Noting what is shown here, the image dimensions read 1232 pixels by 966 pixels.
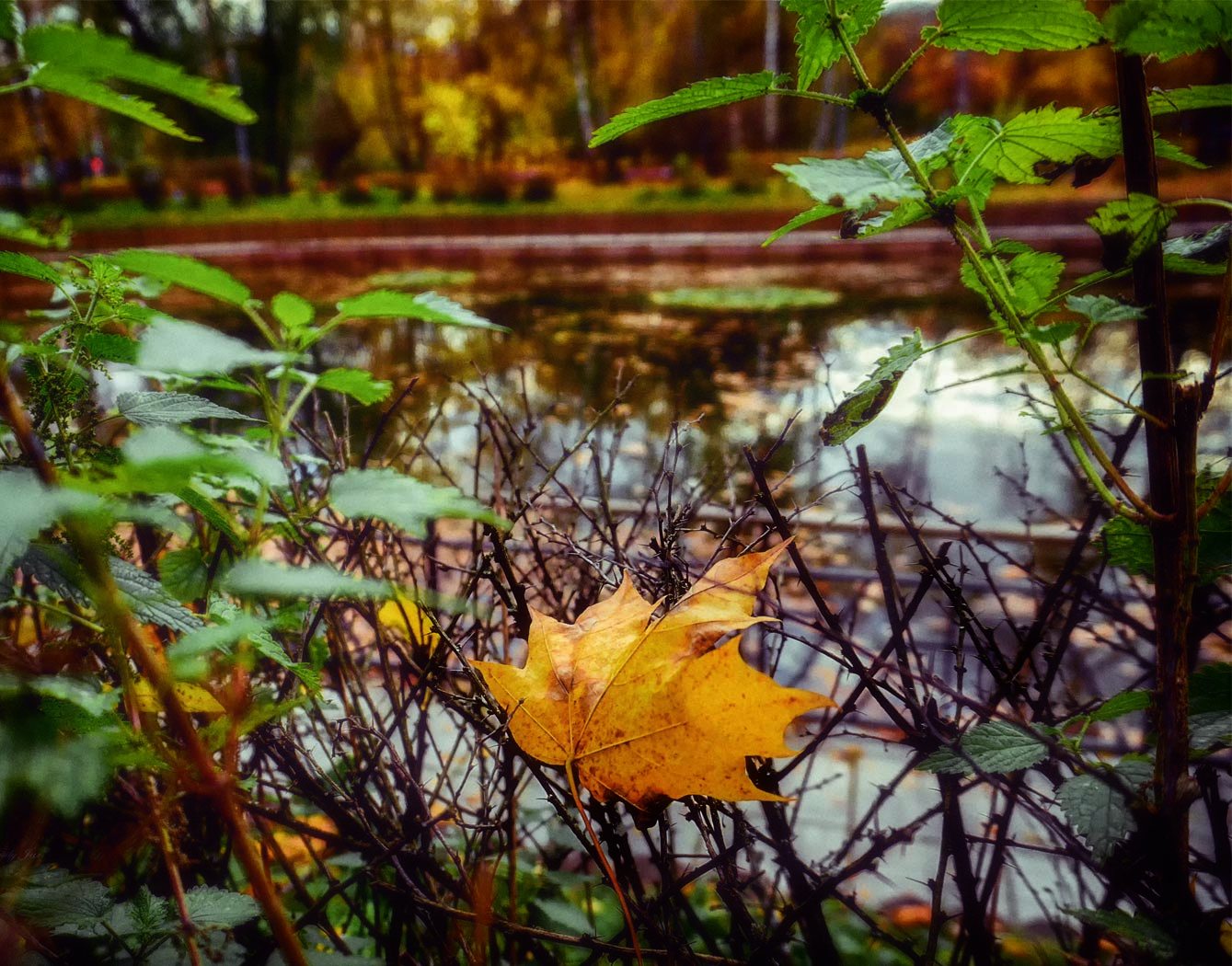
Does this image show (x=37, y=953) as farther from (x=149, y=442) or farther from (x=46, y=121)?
(x=46, y=121)

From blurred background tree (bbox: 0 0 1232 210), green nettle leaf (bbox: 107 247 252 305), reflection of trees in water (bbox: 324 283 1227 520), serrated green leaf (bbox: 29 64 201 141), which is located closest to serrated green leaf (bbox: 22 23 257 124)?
serrated green leaf (bbox: 29 64 201 141)

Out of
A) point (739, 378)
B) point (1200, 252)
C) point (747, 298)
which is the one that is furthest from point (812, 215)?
point (747, 298)

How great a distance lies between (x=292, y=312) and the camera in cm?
73

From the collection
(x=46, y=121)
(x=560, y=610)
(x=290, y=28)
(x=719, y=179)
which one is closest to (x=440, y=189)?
(x=290, y=28)

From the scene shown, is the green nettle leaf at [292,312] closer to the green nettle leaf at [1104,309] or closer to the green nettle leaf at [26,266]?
the green nettle leaf at [26,266]

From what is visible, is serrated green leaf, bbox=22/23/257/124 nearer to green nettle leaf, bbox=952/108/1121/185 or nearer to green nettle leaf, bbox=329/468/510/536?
green nettle leaf, bbox=329/468/510/536

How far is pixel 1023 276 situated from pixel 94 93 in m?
0.78

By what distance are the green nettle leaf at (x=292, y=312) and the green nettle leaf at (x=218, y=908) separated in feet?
1.91

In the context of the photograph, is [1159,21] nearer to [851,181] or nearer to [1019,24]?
[1019,24]

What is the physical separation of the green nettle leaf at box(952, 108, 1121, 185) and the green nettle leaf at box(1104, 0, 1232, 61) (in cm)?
11

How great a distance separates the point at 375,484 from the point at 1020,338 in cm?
52

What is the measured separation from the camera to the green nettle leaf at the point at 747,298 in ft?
35.2

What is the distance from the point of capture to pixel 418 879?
1085 mm

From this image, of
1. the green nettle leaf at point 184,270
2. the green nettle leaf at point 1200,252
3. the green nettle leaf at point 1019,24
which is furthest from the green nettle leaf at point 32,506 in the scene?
the green nettle leaf at point 1200,252
